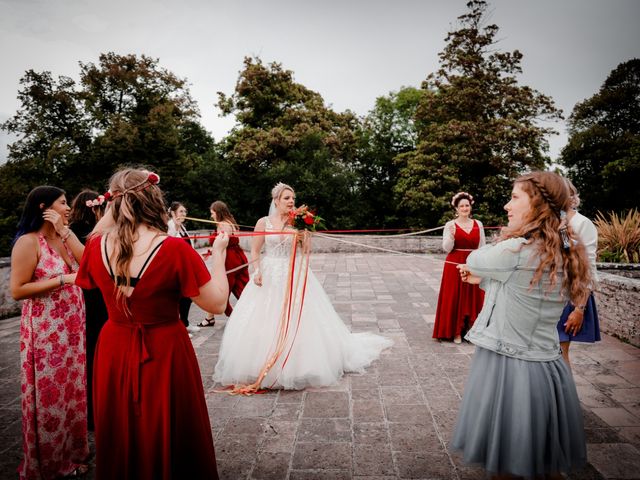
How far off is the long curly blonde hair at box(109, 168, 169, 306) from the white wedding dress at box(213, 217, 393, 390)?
2458 millimetres

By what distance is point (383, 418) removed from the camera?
3.40 meters

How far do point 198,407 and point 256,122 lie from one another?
73.4ft

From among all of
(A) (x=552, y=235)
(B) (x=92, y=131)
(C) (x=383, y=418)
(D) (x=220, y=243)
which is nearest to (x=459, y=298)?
(C) (x=383, y=418)

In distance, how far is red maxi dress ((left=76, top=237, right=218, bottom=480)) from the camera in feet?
6.17

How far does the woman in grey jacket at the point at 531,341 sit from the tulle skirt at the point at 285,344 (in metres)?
2.13

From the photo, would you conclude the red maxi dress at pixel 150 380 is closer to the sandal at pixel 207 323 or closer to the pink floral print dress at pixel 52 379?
the pink floral print dress at pixel 52 379

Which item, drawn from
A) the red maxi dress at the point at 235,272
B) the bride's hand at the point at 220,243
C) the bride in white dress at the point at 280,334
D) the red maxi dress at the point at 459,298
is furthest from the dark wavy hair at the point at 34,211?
the red maxi dress at the point at 459,298

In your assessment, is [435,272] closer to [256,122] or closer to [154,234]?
[154,234]

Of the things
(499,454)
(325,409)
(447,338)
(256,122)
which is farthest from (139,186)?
(256,122)

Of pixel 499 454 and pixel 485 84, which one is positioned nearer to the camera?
pixel 499 454

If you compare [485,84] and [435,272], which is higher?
[485,84]

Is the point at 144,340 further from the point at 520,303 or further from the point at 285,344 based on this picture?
the point at 285,344

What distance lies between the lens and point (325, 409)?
3.57m

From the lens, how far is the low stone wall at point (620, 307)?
5.13 meters
